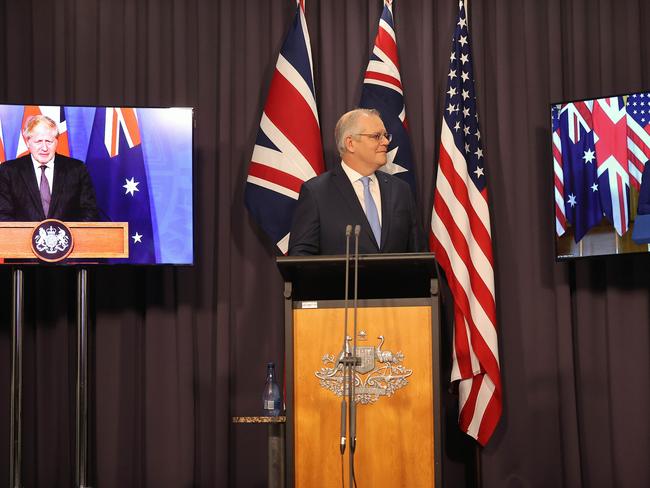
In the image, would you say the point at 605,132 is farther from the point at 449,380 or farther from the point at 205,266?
the point at 205,266

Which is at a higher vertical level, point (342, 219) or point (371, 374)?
point (342, 219)

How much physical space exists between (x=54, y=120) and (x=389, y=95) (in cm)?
186

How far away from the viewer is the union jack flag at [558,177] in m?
4.98

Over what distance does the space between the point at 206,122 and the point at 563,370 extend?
253 cm

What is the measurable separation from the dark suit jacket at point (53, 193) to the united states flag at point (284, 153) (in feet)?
3.04

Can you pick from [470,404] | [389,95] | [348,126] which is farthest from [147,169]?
[470,404]

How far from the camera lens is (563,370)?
17.1 ft

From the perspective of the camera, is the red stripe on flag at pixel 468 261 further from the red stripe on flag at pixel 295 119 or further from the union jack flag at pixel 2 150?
the union jack flag at pixel 2 150

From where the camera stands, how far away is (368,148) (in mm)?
4480

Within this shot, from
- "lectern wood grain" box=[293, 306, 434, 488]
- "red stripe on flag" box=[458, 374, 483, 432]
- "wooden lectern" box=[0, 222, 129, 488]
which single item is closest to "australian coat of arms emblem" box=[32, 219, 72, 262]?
"wooden lectern" box=[0, 222, 129, 488]

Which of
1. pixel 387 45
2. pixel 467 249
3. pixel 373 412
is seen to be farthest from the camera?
pixel 387 45

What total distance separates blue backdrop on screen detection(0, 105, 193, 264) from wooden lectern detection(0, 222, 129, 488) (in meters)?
0.09

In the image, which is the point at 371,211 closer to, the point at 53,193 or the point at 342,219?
the point at 342,219

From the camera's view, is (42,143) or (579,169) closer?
(42,143)
